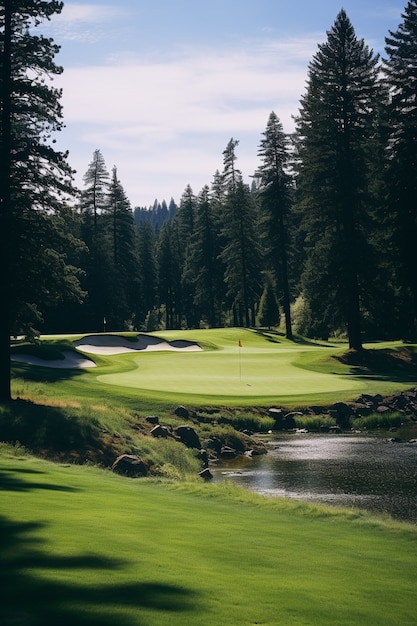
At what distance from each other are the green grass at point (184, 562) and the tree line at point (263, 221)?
12396 millimetres

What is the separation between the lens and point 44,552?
7250mm

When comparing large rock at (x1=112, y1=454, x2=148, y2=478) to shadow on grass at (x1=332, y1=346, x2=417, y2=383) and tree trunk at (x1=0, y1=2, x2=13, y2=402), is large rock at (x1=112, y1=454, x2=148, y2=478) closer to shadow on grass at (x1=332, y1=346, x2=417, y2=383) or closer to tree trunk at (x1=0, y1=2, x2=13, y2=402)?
tree trunk at (x1=0, y1=2, x2=13, y2=402)

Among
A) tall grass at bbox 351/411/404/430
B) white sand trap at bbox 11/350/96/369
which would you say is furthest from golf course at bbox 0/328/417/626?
white sand trap at bbox 11/350/96/369

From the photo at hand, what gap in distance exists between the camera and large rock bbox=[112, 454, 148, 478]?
18.9 metres

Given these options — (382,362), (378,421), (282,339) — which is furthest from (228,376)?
(282,339)

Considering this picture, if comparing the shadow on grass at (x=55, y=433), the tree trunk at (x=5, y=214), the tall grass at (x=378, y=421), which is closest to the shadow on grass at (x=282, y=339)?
the tall grass at (x=378, y=421)

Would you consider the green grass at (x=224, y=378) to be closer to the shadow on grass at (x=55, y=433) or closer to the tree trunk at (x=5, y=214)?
the tree trunk at (x=5, y=214)

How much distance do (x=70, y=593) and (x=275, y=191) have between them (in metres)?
59.6

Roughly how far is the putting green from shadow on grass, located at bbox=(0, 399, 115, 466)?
9.54 meters

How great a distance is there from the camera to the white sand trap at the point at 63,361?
38312 mm

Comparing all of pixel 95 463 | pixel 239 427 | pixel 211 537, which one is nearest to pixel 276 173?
pixel 239 427

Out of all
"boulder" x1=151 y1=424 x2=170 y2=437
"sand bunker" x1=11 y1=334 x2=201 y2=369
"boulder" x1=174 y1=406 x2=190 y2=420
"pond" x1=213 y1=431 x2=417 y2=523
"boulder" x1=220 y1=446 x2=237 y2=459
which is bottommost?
"boulder" x1=220 y1=446 x2=237 y2=459

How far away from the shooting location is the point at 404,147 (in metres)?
45.9

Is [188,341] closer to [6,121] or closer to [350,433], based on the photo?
[350,433]
